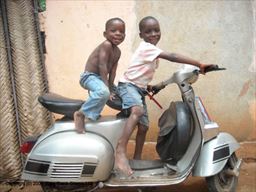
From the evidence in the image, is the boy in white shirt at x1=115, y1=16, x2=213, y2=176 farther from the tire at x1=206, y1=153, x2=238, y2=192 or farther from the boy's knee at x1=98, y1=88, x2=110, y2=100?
the tire at x1=206, y1=153, x2=238, y2=192

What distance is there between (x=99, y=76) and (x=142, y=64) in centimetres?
43

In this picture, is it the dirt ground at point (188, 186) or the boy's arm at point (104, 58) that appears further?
the dirt ground at point (188, 186)

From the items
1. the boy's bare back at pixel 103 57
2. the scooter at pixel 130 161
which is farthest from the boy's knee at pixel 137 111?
the boy's bare back at pixel 103 57

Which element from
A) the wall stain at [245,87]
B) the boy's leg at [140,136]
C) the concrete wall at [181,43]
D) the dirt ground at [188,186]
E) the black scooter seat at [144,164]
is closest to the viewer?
the black scooter seat at [144,164]

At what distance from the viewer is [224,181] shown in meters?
4.41

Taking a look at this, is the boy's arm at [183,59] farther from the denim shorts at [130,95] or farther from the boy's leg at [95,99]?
the boy's leg at [95,99]

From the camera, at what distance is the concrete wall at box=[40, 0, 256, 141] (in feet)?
18.4

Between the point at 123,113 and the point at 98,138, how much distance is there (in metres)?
0.36

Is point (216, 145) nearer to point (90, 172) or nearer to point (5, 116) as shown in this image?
point (90, 172)

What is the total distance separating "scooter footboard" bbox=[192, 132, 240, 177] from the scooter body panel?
844 mm

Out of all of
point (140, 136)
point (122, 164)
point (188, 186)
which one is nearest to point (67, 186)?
point (122, 164)

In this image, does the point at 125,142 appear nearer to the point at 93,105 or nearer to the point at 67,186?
the point at 93,105

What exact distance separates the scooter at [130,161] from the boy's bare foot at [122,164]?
0.04 m

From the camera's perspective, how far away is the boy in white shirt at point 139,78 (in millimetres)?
4098
